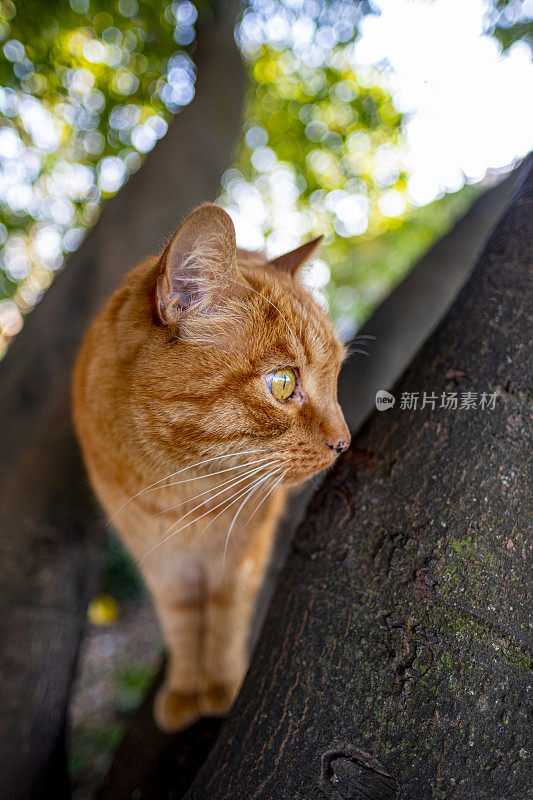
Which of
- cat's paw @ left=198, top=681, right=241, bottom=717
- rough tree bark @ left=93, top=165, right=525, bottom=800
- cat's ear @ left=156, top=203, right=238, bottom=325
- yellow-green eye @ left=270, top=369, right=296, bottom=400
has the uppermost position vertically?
cat's ear @ left=156, top=203, right=238, bottom=325

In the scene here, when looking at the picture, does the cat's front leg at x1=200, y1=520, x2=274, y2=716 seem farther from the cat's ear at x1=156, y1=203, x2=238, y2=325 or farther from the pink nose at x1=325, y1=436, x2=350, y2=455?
the cat's ear at x1=156, y1=203, x2=238, y2=325

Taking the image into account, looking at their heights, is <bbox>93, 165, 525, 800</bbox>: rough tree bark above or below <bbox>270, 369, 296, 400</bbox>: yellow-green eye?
below

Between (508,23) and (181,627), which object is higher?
(508,23)

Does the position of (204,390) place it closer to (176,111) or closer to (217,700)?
(217,700)

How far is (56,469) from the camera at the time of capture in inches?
79.7

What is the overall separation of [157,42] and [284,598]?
406 cm

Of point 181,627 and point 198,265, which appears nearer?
point 198,265

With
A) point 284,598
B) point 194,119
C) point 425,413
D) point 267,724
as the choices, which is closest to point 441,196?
point 194,119

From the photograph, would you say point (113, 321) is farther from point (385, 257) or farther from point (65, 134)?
point (385, 257)

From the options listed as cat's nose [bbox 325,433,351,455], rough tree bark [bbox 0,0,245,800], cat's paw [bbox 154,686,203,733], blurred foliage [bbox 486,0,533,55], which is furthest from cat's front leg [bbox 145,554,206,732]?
blurred foliage [bbox 486,0,533,55]

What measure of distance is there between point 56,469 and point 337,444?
4.21 ft

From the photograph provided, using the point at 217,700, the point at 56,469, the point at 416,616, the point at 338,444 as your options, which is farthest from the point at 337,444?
the point at 56,469

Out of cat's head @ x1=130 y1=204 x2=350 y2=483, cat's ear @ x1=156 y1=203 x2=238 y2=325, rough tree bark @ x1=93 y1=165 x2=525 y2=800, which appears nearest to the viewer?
cat's ear @ x1=156 y1=203 x2=238 y2=325

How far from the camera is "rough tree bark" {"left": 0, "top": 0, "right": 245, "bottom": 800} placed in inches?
66.7
